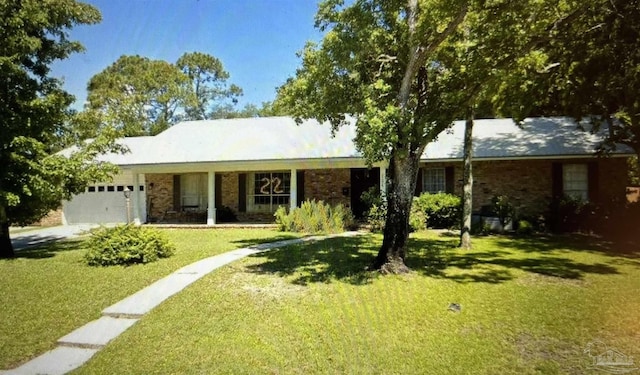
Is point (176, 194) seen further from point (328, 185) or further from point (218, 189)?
point (328, 185)

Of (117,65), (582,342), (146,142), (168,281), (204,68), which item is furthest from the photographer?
(204,68)

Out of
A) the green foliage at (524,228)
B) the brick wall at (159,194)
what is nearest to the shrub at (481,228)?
the green foliage at (524,228)

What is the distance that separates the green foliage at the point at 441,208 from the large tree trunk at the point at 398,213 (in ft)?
26.5

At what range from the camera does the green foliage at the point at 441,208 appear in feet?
55.6

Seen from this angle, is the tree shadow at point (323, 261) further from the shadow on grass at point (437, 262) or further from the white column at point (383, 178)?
the white column at point (383, 178)

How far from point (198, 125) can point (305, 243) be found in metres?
14.0

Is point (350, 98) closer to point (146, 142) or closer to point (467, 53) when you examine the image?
point (467, 53)

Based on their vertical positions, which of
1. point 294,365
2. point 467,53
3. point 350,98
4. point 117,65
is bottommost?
point 294,365

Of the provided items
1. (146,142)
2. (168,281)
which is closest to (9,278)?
(168,281)

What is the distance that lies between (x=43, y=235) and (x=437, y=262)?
1669 centimetres

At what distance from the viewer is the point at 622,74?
11.9 m

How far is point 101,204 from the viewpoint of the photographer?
74.3ft

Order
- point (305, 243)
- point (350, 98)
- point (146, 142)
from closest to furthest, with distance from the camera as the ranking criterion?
point (350, 98)
point (305, 243)
point (146, 142)

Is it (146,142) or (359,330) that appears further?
(146,142)
